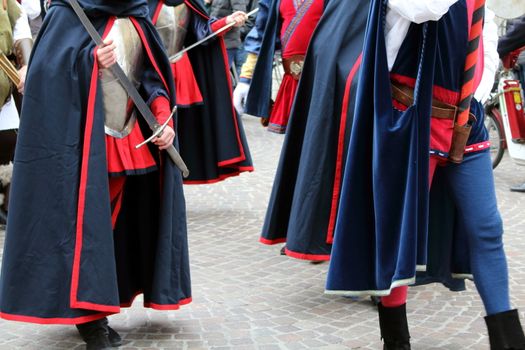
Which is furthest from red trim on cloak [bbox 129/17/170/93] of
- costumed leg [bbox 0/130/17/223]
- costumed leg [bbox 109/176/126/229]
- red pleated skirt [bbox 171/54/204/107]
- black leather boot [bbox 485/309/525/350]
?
costumed leg [bbox 0/130/17/223]

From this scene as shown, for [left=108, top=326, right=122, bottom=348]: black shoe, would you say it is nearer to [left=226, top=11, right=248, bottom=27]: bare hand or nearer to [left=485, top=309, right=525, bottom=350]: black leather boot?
[left=485, top=309, right=525, bottom=350]: black leather boot

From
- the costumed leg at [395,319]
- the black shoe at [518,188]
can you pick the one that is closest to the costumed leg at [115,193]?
the costumed leg at [395,319]

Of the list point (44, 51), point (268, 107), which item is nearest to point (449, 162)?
point (44, 51)

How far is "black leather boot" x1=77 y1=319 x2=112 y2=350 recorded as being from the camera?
390 cm

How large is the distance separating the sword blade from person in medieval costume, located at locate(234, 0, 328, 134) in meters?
1.44

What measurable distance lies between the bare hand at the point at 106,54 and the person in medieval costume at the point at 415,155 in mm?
982

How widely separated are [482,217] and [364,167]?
19.1 inches

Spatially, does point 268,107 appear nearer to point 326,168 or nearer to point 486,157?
point 326,168

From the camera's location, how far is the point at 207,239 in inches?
244

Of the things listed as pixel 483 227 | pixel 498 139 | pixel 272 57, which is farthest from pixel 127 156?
pixel 498 139

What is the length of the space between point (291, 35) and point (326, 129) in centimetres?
104

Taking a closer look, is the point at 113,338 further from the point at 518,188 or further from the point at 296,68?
the point at 518,188

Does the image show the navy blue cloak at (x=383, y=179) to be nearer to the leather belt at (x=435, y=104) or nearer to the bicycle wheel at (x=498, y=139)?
the leather belt at (x=435, y=104)

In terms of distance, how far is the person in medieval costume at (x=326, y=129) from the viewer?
428 centimetres
